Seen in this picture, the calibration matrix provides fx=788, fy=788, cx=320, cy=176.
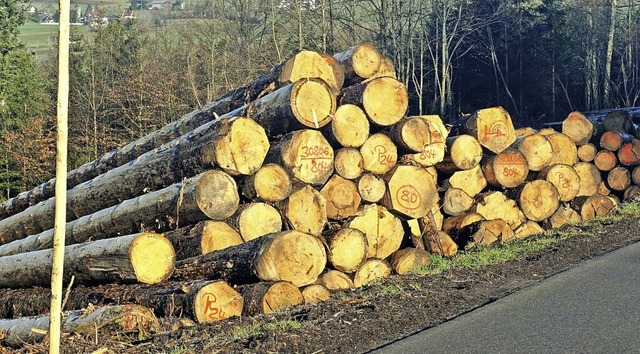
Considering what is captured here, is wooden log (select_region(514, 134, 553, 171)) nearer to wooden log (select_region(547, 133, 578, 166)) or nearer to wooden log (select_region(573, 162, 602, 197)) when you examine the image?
wooden log (select_region(547, 133, 578, 166))

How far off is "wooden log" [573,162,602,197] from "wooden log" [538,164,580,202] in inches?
22.3

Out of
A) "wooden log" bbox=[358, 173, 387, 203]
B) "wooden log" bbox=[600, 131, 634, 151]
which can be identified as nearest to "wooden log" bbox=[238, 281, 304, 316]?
"wooden log" bbox=[358, 173, 387, 203]

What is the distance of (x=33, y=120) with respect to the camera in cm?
3344

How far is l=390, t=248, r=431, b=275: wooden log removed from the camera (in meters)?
10.3

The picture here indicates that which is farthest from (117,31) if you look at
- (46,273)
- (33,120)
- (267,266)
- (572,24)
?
(267,266)

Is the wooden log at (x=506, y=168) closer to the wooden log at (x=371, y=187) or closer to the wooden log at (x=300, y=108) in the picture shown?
the wooden log at (x=371, y=187)

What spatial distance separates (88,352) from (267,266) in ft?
7.18

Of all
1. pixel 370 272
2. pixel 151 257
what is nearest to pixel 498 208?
pixel 370 272

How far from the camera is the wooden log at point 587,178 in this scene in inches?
522

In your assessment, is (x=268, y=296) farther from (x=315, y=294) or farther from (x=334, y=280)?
(x=334, y=280)

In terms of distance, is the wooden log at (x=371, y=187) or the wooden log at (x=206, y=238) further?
the wooden log at (x=371, y=187)

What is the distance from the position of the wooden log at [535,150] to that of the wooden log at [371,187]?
313 cm

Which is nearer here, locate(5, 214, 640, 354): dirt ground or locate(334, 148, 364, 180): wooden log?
locate(5, 214, 640, 354): dirt ground

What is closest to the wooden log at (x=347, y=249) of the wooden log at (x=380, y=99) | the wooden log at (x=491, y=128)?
the wooden log at (x=380, y=99)
